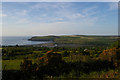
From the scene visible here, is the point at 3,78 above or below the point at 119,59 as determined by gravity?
below

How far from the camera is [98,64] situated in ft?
16.3

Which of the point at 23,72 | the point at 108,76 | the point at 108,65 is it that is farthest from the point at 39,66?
the point at 108,65

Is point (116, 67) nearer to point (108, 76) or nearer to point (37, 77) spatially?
point (108, 76)

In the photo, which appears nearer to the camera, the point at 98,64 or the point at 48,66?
the point at 48,66

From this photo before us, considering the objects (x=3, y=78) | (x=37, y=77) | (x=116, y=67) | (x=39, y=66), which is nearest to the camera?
(x=3, y=78)

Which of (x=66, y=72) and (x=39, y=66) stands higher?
(x=39, y=66)

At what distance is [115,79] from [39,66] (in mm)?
3001

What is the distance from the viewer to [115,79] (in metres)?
3.56

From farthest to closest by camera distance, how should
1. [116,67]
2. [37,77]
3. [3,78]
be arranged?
[116,67] < [37,77] < [3,78]

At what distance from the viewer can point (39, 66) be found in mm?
4152

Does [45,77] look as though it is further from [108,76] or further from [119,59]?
[119,59]

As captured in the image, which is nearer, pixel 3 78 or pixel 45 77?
pixel 3 78

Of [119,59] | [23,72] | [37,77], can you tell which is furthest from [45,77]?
[119,59]

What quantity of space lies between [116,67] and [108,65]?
14.4 inches
